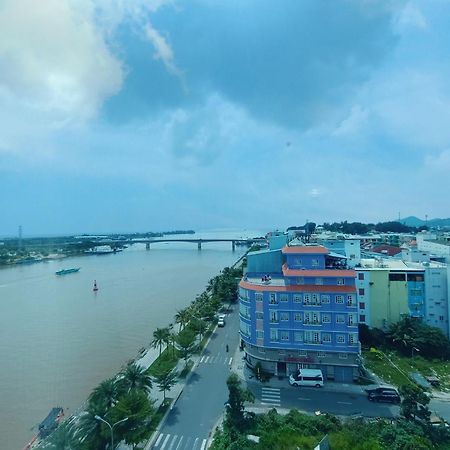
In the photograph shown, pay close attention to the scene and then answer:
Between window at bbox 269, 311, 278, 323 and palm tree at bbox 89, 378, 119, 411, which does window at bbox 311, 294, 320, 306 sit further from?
palm tree at bbox 89, 378, 119, 411

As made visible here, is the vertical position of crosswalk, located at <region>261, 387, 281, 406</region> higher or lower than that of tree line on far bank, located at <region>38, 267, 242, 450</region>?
lower

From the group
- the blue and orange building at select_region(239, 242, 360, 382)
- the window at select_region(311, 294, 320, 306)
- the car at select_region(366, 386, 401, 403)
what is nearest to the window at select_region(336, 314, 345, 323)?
the blue and orange building at select_region(239, 242, 360, 382)

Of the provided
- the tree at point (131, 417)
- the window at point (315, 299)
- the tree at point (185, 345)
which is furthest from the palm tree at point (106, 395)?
the window at point (315, 299)

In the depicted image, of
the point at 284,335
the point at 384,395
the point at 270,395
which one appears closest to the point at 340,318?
the point at 284,335

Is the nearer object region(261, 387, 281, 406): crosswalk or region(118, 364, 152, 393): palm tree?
region(118, 364, 152, 393): palm tree

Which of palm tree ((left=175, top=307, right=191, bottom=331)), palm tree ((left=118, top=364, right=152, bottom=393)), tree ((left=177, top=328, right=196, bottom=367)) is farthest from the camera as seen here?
palm tree ((left=175, top=307, right=191, bottom=331))

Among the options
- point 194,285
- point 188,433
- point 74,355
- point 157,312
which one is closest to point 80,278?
point 194,285

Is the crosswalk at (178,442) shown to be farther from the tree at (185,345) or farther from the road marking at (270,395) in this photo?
the tree at (185,345)

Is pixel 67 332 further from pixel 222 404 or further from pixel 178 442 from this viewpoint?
pixel 178 442
